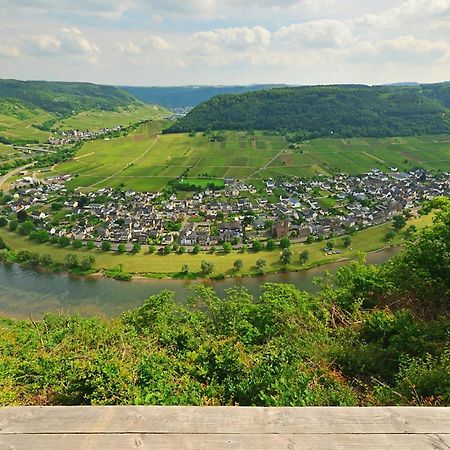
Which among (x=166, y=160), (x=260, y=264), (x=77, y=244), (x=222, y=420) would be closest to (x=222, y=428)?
(x=222, y=420)

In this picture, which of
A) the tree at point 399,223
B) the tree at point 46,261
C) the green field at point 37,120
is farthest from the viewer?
the green field at point 37,120

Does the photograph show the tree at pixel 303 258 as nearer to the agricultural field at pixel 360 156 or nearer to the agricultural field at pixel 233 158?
the agricultural field at pixel 233 158

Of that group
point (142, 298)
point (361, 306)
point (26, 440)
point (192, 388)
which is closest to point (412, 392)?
point (192, 388)

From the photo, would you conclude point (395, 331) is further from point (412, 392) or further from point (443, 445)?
point (443, 445)

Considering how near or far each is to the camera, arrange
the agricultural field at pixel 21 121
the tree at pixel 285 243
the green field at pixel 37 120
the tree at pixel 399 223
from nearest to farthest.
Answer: the tree at pixel 285 243, the tree at pixel 399 223, the agricultural field at pixel 21 121, the green field at pixel 37 120

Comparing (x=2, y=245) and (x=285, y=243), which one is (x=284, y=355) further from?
(x=2, y=245)

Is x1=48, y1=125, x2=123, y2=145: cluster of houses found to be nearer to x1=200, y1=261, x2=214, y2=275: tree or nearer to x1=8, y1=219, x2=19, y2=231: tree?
x1=8, y1=219, x2=19, y2=231: tree

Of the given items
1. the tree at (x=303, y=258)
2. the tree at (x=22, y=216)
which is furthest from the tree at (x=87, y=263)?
the tree at (x=303, y=258)
